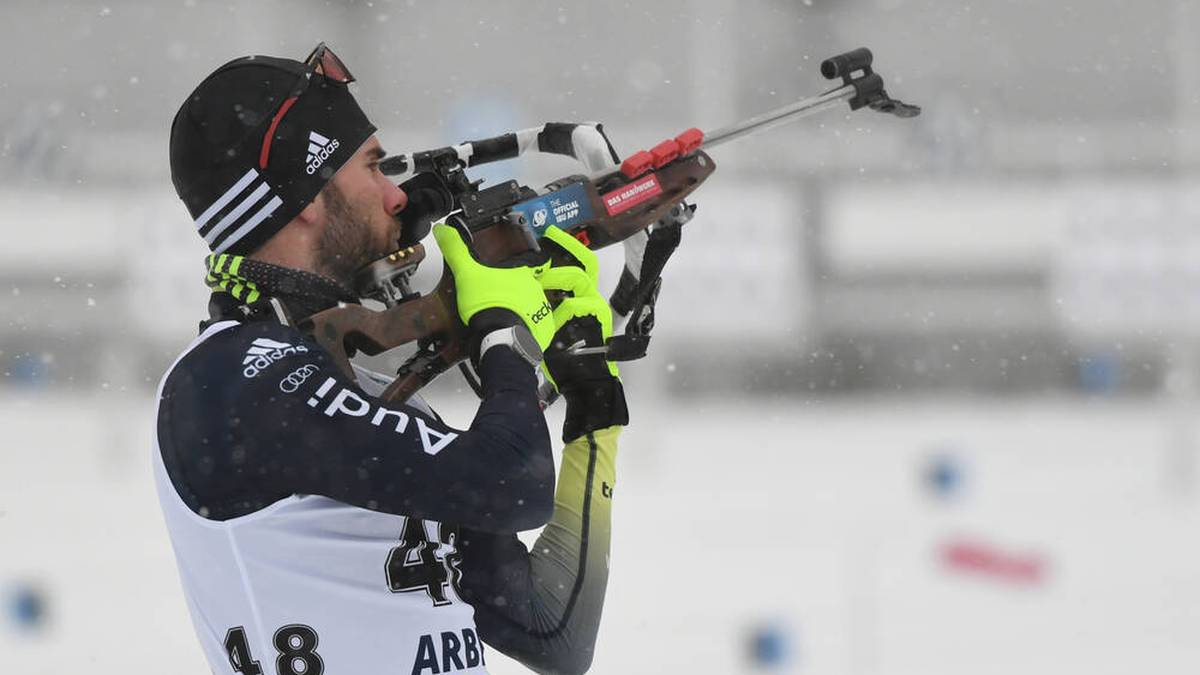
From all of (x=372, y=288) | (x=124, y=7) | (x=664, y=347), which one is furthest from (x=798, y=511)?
(x=124, y=7)

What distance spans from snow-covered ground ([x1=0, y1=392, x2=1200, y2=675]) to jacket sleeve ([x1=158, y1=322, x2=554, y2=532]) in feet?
11.1

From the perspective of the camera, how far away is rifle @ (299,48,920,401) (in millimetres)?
1927

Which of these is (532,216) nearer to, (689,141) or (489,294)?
(489,294)

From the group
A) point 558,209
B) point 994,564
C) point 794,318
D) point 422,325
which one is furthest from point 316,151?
point 794,318

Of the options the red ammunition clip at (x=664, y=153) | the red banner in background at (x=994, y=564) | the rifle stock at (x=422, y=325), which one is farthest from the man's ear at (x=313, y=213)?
the red banner in background at (x=994, y=564)

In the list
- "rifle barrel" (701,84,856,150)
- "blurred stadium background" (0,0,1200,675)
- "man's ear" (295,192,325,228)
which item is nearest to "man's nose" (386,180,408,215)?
"man's ear" (295,192,325,228)

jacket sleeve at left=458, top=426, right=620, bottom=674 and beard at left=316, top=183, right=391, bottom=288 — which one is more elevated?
beard at left=316, top=183, right=391, bottom=288

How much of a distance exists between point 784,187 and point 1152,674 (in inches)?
317

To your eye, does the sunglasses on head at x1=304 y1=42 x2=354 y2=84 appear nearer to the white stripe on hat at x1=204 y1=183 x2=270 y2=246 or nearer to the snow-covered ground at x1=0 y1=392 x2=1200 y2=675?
the white stripe on hat at x1=204 y1=183 x2=270 y2=246

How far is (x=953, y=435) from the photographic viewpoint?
1123 cm

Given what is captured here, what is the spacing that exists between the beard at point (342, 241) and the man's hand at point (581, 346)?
0.95 ft

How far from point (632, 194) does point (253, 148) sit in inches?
27.6

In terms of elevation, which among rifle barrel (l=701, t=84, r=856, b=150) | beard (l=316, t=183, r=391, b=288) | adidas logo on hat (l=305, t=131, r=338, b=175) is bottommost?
beard (l=316, t=183, r=391, b=288)

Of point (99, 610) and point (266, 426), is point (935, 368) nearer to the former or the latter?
point (99, 610)
